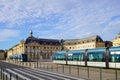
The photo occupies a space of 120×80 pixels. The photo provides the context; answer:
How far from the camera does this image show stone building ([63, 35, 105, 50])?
160m

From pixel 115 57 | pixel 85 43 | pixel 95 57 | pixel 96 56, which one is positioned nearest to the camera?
pixel 115 57

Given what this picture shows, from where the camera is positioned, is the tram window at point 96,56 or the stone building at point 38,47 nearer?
the tram window at point 96,56

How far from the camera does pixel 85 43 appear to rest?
563ft

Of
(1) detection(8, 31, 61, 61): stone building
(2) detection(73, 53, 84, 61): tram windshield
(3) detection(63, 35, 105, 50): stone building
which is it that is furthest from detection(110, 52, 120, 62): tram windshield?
(1) detection(8, 31, 61, 61): stone building

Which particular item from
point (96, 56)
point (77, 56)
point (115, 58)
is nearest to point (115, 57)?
point (115, 58)

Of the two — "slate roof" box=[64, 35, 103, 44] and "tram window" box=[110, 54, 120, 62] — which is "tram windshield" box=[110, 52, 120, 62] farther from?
"slate roof" box=[64, 35, 103, 44]

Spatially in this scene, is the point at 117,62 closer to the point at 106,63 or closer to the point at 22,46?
the point at 106,63

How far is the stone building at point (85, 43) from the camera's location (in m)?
160

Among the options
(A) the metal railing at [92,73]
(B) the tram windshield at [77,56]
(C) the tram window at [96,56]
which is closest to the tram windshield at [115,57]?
(A) the metal railing at [92,73]

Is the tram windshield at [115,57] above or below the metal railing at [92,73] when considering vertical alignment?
above

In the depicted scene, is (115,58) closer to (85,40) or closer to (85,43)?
(85,43)

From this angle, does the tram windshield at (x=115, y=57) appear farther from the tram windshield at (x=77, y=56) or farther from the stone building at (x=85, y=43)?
the stone building at (x=85, y=43)

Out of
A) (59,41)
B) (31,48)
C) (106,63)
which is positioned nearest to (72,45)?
(59,41)

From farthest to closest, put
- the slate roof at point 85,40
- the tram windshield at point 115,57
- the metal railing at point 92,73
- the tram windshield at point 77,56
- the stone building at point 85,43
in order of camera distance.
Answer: the slate roof at point 85,40 → the stone building at point 85,43 → the tram windshield at point 77,56 → the tram windshield at point 115,57 → the metal railing at point 92,73
